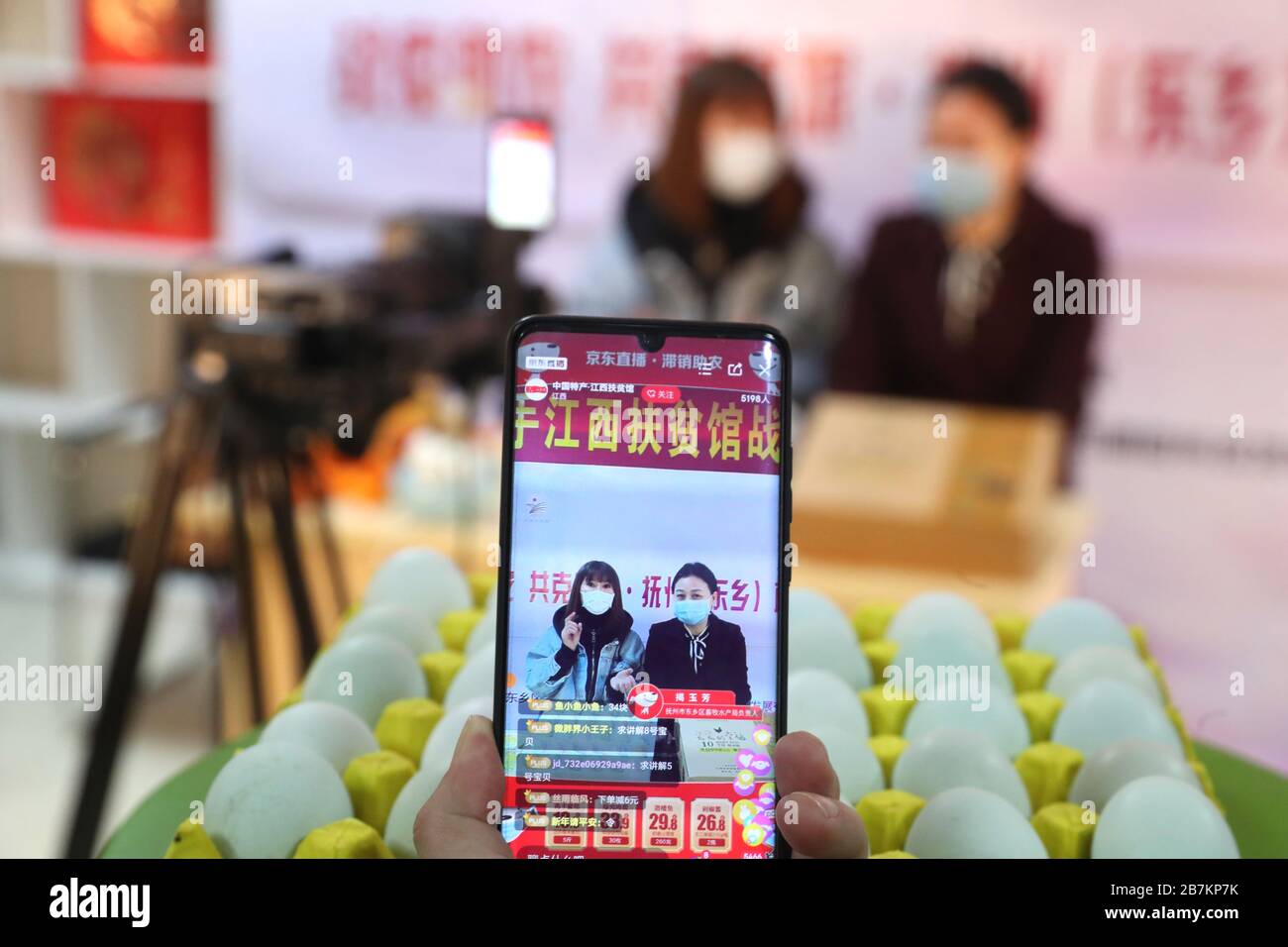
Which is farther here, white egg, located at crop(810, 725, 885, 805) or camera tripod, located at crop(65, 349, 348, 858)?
camera tripod, located at crop(65, 349, 348, 858)

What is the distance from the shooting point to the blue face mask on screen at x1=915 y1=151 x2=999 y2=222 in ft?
7.44

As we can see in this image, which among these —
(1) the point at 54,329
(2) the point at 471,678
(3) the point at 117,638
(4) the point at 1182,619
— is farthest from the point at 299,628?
(1) the point at 54,329

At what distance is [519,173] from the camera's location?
3.21 ft

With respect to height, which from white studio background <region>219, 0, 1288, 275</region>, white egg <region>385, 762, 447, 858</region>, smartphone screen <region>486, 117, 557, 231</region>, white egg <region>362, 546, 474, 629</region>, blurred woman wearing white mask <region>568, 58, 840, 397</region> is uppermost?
white studio background <region>219, 0, 1288, 275</region>

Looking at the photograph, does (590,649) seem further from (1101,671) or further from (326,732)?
(1101,671)

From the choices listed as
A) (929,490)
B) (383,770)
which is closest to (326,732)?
(383,770)

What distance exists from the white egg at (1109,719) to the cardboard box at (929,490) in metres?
0.66

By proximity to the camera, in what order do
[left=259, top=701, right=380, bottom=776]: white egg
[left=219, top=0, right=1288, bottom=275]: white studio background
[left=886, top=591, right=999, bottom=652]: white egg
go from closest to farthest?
1. [left=259, top=701, right=380, bottom=776]: white egg
2. [left=886, top=591, right=999, bottom=652]: white egg
3. [left=219, top=0, right=1288, bottom=275]: white studio background

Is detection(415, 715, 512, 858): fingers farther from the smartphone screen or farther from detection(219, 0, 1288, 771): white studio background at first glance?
detection(219, 0, 1288, 771): white studio background

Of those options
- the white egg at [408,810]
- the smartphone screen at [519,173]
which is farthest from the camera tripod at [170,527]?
the white egg at [408,810]

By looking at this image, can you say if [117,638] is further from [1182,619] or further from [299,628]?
[1182,619]

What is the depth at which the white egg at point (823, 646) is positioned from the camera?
→ 65 cm

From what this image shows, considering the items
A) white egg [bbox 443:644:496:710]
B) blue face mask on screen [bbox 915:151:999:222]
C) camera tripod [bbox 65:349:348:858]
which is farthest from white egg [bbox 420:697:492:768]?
blue face mask on screen [bbox 915:151:999:222]

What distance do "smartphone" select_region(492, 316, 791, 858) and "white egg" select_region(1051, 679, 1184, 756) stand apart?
7.5 inches
